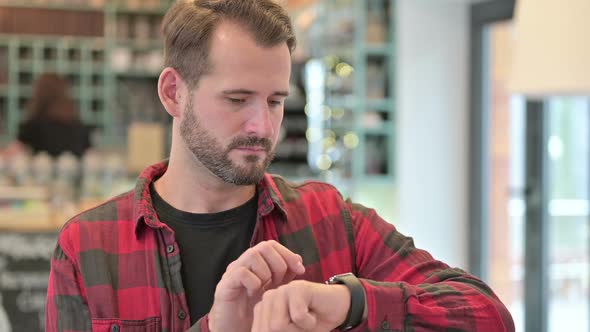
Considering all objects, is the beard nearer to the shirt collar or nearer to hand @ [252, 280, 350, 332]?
the shirt collar

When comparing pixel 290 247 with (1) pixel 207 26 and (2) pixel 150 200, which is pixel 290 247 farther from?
(1) pixel 207 26

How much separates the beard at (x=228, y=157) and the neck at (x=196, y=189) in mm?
43

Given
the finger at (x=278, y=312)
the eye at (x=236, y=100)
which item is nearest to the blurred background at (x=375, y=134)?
the eye at (x=236, y=100)

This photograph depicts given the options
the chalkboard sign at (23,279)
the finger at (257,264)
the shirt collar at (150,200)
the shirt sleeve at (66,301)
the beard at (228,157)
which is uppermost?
the beard at (228,157)

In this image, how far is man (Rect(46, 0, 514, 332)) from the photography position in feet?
4.14

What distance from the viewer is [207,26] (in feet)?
4.53

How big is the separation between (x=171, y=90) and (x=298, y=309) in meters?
0.56

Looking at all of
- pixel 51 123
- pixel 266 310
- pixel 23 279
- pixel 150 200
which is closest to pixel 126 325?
pixel 150 200

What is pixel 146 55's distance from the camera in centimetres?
838

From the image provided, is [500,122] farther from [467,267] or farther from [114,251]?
[114,251]

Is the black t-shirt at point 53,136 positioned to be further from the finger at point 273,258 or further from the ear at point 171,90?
the finger at point 273,258

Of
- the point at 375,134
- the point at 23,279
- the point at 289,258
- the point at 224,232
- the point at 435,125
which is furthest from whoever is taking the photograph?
the point at 375,134

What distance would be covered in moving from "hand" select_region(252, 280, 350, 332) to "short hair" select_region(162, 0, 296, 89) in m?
0.45

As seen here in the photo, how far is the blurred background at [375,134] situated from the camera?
462cm
